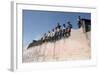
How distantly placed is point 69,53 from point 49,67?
197mm

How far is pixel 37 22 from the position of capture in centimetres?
164

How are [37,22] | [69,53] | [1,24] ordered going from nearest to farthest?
1. [1,24]
2. [37,22]
3. [69,53]

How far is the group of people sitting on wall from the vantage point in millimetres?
1645

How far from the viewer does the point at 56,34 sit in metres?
1.70

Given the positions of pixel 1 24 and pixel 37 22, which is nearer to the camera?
pixel 1 24

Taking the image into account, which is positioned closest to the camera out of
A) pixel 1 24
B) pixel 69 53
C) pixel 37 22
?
pixel 1 24

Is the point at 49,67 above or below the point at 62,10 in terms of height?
below

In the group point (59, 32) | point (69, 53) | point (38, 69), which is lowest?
point (38, 69)

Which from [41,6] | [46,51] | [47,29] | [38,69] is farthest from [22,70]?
[41,6]

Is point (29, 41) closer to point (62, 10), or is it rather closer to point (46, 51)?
point (46, 51)

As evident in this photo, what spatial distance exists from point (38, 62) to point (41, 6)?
1.32ft

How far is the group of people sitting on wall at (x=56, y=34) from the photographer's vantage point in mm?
1645

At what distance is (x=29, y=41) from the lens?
1607mm

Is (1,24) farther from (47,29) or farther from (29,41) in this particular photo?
(47,29)
